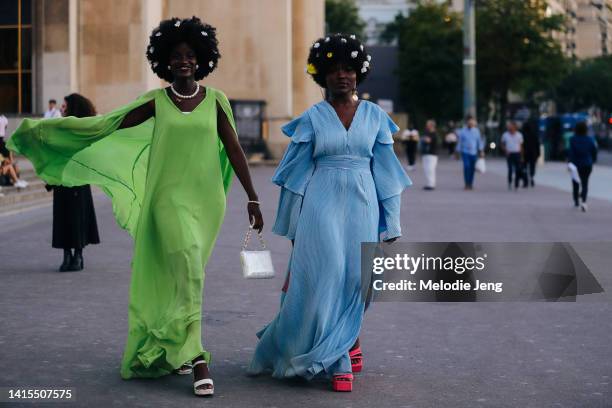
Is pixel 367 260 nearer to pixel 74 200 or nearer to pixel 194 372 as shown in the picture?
pixel 194 372

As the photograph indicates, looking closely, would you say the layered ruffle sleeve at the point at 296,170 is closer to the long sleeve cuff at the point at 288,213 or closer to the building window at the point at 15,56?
the long sleeve cuff at the point at 288,213

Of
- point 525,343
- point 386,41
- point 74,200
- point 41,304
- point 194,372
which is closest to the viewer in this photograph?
point 194,372

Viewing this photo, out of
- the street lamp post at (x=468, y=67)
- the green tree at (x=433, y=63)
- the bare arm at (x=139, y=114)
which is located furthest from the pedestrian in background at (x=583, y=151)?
the green tree at (x=433, y=63)

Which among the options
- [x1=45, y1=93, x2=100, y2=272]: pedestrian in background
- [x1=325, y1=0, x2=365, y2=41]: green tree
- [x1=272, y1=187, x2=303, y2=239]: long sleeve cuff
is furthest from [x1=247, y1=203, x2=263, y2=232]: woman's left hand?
[x1=325, y1=0, x2=365, y2=41]: green tree

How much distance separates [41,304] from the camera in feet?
31.4

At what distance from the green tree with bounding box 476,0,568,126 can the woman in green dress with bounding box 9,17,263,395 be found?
60008 millimetres

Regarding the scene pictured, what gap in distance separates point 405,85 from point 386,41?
51.2 m

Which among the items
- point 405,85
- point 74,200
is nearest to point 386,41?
point 405,85

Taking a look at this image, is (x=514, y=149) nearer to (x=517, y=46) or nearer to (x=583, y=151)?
(x=583, y=151)

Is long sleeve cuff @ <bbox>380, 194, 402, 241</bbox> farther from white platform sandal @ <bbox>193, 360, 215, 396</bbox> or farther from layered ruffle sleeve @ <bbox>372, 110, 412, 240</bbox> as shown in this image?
white platform sandal @ <bbox>193, 360, 215, 396</bbox>

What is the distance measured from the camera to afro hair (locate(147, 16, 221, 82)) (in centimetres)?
662

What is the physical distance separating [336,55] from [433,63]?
6891cm

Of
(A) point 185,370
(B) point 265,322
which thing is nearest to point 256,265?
(A) point 185,370

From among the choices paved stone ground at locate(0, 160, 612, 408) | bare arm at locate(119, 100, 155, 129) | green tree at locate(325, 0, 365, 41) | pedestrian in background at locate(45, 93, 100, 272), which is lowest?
paved stone ground at locate(0, 160, 612, 408)
